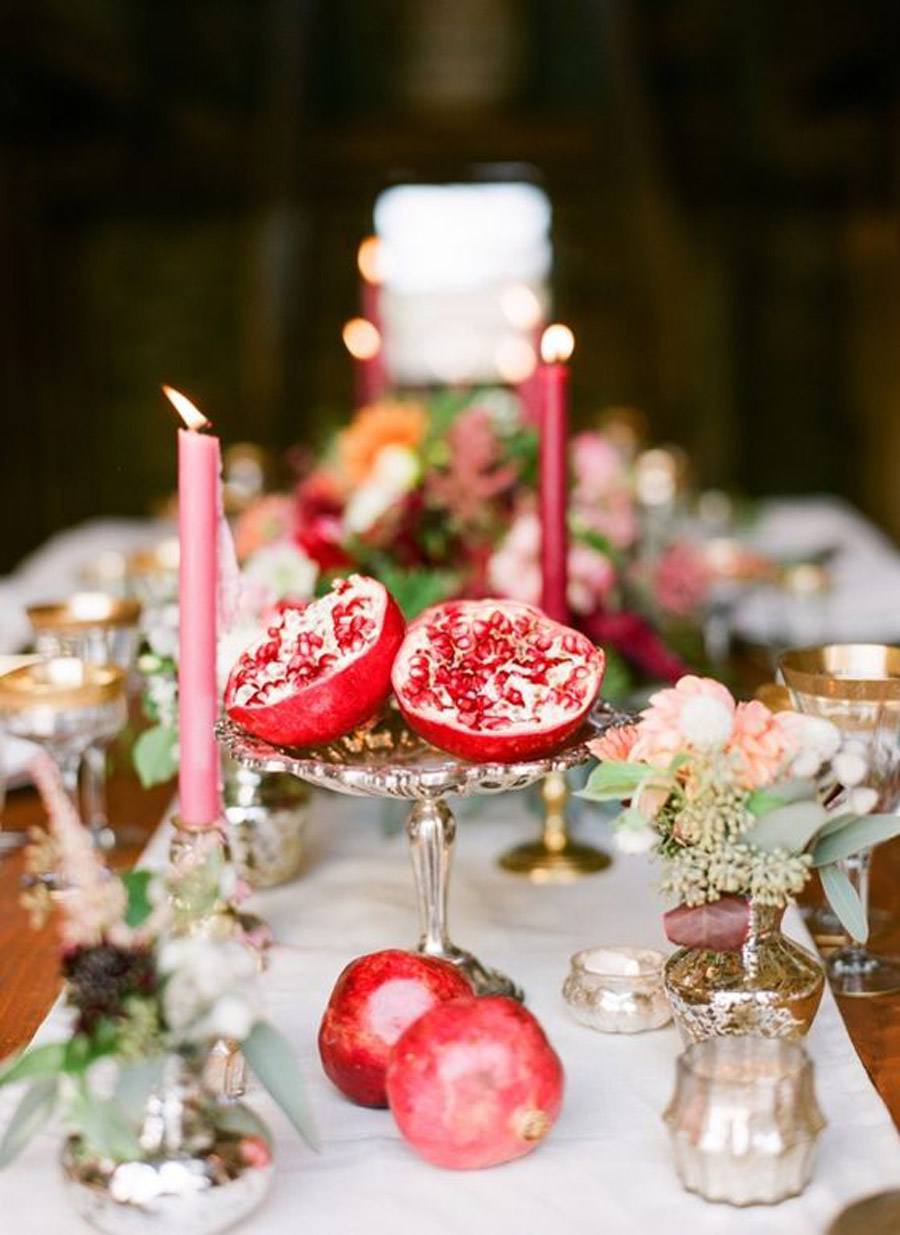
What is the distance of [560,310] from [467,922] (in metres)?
6.91

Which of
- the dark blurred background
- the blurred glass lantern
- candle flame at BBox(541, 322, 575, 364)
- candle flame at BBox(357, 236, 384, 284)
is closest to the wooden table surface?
candle flame at BBox(541, 322, 575, 364)

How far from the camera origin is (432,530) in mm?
1959

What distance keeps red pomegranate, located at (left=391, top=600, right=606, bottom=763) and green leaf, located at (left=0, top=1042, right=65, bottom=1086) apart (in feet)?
1.16

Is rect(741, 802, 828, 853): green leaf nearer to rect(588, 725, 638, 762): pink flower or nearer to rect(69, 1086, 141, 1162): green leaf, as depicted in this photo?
rect(588, 725, 638, 762): pink flower

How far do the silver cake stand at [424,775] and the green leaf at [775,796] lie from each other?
16 cm

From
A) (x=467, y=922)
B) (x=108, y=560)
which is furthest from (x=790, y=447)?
(x=467, y=922)

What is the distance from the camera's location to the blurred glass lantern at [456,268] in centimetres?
820

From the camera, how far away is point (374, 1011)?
3.23 ft

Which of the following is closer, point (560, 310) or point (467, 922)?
point (467, 922)

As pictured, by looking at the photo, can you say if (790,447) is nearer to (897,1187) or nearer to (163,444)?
(163,444)

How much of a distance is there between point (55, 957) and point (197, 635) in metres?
0.43

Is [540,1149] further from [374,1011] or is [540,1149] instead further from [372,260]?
[372,260]

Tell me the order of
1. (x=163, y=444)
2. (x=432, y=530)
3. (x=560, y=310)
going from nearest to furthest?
(x=432, y=530) < (x=163, y=444) < (x=560, y=310)

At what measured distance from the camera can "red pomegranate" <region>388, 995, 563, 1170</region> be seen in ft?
2.87
